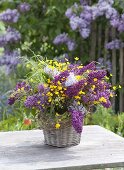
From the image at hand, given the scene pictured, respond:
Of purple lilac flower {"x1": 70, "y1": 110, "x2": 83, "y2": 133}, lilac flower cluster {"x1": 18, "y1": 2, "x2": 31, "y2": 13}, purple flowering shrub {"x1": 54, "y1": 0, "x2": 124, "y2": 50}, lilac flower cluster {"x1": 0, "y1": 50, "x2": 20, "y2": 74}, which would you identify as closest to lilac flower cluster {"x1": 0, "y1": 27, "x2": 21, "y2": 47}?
lilac flower cluster {"x1": 0, "y1": 50, "x2": 20, "y2": 74}

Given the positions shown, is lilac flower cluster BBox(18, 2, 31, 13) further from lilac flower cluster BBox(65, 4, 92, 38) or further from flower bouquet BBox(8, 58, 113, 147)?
flower bouquet BBox(8, 58, 113, 147)

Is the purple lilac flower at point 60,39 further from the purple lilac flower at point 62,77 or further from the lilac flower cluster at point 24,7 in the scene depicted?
the purple lilac flower at point 62,77

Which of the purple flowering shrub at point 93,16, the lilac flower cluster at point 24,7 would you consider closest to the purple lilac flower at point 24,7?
the lilac flower cluster at point 24,7

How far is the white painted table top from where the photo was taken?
2.54m

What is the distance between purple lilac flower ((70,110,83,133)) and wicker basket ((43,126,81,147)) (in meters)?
0.13

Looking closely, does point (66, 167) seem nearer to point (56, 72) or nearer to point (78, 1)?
point (56, 72)

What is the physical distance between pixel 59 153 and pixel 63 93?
1.05 feet

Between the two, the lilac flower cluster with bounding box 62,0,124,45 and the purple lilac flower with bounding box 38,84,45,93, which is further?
the lilac flower cluster with bounding box 62,0,124,45

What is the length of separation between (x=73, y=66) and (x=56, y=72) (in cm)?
15

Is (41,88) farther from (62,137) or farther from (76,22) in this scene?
(76,22)

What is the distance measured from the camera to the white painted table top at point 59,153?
8.34ft

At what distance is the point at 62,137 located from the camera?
9.25 ft

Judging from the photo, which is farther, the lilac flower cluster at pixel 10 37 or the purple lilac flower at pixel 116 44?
the lilac flower cluster at pixel 10 37

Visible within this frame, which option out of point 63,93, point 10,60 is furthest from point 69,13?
point 63,93
